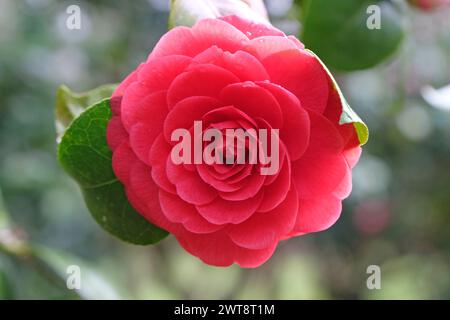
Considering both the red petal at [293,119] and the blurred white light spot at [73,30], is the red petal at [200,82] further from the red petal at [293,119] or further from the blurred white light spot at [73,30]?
the blurred white light spot at [73,30]

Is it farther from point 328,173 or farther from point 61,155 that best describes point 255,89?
point 61,155

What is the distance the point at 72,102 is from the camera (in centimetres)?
95

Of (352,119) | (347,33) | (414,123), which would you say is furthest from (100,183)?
(414,123)

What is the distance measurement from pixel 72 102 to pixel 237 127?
339 mm

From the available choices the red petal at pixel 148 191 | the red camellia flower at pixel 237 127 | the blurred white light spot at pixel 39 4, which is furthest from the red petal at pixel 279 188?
the blurred white light spot at pixel 39 4

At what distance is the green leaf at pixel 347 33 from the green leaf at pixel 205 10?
0.23m

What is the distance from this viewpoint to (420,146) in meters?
2.63

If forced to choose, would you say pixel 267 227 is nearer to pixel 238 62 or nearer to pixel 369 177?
pixel 238 62

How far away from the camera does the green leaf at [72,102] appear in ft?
3.07

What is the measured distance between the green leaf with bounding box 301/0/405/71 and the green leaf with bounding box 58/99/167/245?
0.37 meters
